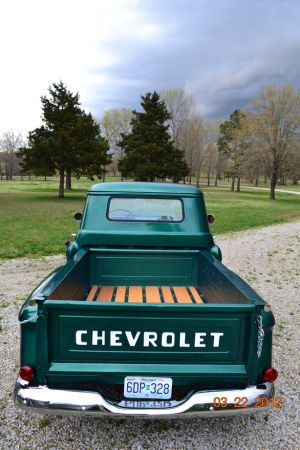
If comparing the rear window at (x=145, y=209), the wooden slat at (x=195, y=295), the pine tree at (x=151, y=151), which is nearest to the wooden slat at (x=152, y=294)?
the wooden slat at (x=195, y=295)

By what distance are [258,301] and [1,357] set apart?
2962 millimetres

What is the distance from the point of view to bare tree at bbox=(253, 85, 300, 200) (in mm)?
32188

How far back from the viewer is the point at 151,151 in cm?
3338

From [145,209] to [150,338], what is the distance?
2.36 m

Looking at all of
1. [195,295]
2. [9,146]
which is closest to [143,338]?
[195,295]

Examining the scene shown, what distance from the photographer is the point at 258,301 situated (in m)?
2.28

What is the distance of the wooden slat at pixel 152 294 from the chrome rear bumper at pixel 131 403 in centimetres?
122

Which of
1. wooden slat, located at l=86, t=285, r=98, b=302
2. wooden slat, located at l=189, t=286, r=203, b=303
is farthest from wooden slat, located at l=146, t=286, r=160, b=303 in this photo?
wooden slat, located at l=86, t=285, r=98, b=302

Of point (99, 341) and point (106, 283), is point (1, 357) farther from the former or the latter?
point (99, 341)

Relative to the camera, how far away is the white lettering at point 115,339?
215cm

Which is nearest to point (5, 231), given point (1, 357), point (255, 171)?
point (1, 357)

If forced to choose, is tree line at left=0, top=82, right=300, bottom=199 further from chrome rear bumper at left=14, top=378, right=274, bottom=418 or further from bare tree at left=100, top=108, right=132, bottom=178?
chrome rear bumper at left=14, top=378, right=274, bottom=418

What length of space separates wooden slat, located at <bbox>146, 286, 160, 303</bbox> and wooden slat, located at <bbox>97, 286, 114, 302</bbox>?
1.31 ft

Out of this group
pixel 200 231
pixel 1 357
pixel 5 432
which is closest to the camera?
pixel 5 432
